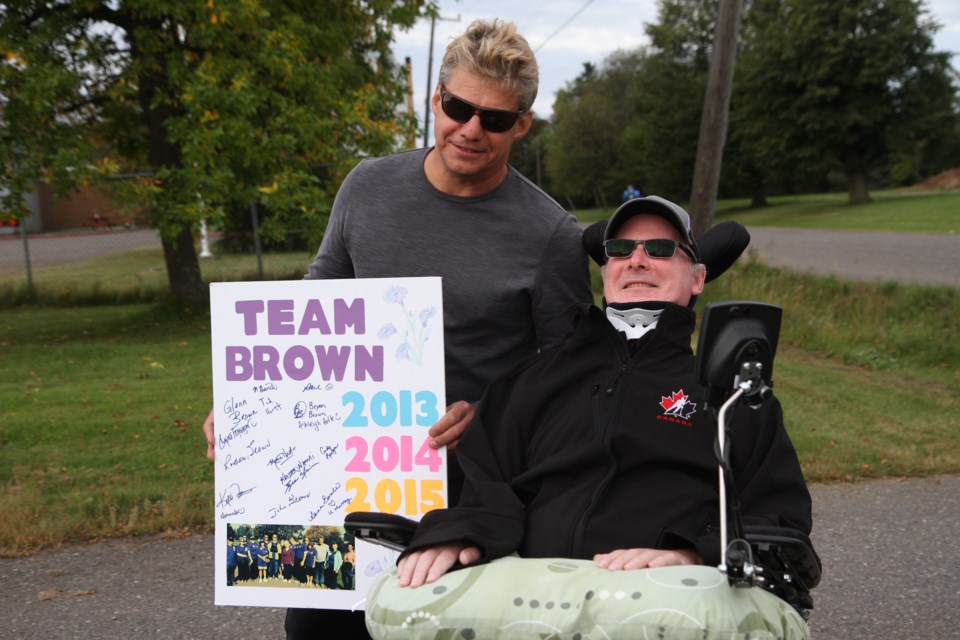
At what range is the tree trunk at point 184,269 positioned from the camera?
14.0 metres

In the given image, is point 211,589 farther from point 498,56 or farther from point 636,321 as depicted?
point 498,56

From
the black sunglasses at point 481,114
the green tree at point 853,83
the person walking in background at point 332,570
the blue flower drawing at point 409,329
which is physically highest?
the green tree at point 853,83

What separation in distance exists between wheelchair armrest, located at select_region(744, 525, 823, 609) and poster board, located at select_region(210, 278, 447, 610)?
1.05m

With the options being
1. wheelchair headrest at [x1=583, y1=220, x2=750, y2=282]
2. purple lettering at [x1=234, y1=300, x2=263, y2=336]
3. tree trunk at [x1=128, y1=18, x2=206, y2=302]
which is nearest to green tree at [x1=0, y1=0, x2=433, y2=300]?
tree trunk at [x1=128, y1=18, x2=206, y2=302]

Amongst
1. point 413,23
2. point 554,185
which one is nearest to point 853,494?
point 413,23

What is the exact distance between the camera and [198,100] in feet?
36.3

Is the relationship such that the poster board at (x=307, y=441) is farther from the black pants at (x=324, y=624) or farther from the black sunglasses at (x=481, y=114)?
the black sunglasses at (x=481, y=114)

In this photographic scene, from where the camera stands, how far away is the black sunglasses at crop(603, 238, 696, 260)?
2.77 m

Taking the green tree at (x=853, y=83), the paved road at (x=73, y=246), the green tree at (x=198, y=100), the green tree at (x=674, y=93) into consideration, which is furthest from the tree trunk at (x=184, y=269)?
the green tree at (x=674, y=93)

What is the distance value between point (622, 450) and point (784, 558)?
0.54 m

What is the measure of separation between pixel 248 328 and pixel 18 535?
2537 millimetres

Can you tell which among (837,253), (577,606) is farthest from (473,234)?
(837,253)

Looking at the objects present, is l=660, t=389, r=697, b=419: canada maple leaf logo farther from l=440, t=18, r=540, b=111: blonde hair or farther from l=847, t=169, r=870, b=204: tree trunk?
l=847, t=169, r=870, b=204: tree trunk

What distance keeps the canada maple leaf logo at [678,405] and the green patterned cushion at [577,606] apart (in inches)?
20.7
